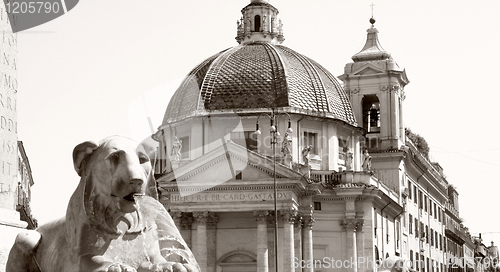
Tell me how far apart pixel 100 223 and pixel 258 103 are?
192ft

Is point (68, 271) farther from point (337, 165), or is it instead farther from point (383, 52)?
point (383, 52)

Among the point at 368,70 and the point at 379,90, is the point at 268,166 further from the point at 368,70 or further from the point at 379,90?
the point at 368,70

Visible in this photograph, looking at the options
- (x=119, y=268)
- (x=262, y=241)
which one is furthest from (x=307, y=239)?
(x=119, y=268)

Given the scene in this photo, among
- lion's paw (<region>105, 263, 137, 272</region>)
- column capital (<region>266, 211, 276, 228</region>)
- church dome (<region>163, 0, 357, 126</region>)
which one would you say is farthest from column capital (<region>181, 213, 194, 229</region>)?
lion's paw (<region>105, 263, 137, 272</region>)

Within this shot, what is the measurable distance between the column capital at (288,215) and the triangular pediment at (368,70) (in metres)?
20.1

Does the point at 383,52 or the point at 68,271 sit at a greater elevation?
the point at 383,52

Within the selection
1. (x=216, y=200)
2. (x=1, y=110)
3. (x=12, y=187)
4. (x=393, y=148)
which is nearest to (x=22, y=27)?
(x=1, y=110)

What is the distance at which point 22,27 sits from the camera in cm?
916

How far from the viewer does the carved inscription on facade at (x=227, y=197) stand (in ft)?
187

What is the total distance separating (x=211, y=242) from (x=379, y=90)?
21.8 meters

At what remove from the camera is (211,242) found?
2327 inches

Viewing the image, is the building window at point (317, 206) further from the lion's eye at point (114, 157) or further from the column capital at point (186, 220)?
the lion's eye at point (114, 157)

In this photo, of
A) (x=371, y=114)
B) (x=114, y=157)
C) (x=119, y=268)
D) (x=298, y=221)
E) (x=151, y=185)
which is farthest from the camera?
(x=371, y=114)
